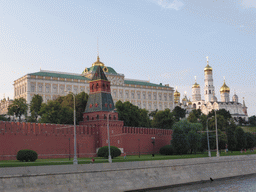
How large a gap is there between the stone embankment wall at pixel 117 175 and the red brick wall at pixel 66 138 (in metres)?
14.8

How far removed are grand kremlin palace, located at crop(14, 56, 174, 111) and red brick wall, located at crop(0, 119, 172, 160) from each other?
3752 cm

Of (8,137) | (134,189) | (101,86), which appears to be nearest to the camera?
(134,189)

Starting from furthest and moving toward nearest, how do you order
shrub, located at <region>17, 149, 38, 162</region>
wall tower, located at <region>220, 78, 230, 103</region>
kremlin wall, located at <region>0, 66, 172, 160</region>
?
1. wall tower, located at <region>220, 78, 230, 103</region>
2. kremlin wall, located at <region>0, 66, 172, 160</region>
3. shrub, located at <region>17, 149, 38, 162</region>

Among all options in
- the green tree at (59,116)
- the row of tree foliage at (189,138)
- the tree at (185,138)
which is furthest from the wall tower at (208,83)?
the green tree at (59,116)

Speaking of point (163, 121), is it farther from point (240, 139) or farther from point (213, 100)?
point (213, 100)

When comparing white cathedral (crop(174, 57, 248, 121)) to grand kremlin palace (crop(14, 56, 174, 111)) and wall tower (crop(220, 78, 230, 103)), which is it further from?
grand kremlin palace (crop(14, 56, 174, 111))

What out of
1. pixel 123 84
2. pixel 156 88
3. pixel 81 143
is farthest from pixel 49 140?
pixel 156 88

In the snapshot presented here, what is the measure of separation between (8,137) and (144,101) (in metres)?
86.1

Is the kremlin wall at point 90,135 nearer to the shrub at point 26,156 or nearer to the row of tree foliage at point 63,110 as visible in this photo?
the shrub at point 26,156

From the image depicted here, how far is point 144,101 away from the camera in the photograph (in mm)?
123188

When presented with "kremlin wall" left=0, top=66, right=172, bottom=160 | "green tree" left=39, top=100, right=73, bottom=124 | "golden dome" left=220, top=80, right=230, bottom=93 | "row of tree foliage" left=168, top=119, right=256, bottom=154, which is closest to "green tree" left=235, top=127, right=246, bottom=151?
"row of tree foliage" left=168, top=119, right=256, bottom=154

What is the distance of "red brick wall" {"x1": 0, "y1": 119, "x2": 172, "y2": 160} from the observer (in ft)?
129

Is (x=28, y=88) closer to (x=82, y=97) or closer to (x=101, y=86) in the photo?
(x=82, y=97)

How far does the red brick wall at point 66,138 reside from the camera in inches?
1549
